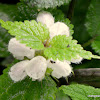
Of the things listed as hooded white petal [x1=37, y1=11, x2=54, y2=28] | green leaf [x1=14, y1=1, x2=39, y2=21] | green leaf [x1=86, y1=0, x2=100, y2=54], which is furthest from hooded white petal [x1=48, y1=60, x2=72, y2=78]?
green leaf [x1=86, y1=0, x2=100, y2=54]

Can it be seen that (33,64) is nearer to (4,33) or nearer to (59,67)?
(59,67)

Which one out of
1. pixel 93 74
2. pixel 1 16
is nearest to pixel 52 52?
pixel 93 74

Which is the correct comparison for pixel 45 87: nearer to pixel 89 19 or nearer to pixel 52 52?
pixel 52 52

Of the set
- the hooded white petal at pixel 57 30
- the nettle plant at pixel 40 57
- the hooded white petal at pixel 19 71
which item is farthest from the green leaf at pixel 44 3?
the hooded white petal at pixel 19 71

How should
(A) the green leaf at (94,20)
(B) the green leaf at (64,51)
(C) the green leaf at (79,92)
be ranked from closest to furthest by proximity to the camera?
(B) the green leaf at (64,51) < (C) the green leaf at (79,92) < (A) the green leaf at (94,20)

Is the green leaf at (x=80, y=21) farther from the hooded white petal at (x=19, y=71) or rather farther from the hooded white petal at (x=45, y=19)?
the hooded white petal at (x=19, y=71)

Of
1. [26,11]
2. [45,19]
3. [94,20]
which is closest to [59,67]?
[45,19]
